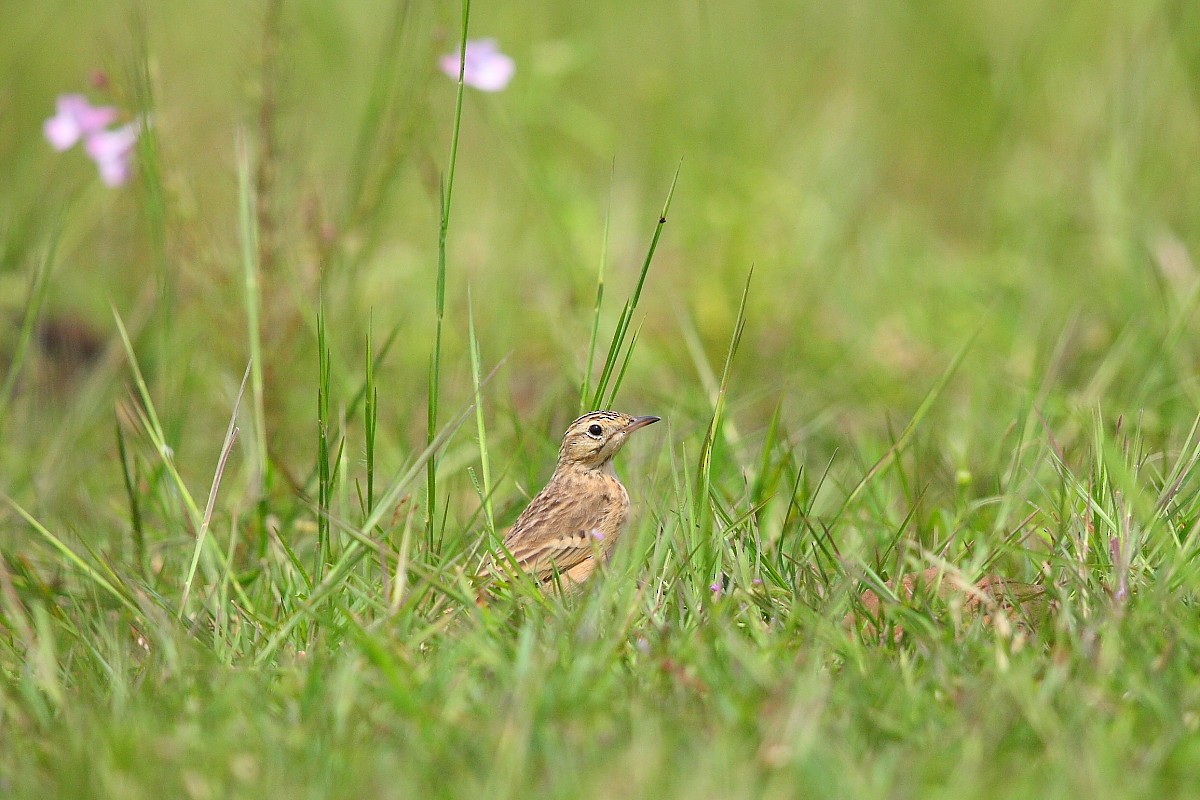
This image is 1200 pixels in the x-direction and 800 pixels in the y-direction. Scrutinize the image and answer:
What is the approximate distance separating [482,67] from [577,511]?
1470mm

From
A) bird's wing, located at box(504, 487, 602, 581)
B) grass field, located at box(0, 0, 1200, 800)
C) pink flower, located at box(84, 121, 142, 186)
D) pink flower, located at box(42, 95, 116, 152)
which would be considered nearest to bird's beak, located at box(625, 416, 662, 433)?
grass field, located at box(0, 0, 1200, 800)

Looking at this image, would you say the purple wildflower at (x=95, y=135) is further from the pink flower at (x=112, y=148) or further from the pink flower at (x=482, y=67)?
the pink flower at (x=482, y=67)

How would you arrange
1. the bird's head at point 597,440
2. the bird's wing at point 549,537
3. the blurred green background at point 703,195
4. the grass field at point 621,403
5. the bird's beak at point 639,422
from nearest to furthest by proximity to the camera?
1. the grass field at point 621,403
2. the bird's wing at point 549,537
3. the bird's head at point 597,440
4. the bird's beak at point 639,422
5. the blurred green background at point 703,195

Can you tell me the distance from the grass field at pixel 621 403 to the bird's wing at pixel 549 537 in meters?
0.13

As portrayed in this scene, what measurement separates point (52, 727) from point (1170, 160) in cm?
574

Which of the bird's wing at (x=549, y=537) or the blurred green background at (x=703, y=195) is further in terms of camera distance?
the blurred green background at (x=703, y=195)

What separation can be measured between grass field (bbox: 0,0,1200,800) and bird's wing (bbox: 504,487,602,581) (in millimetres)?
131

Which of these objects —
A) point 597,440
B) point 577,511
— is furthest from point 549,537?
point 597,440

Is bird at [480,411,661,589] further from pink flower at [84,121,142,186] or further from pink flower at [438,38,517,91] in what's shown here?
pink flower at [84,121,142,186]

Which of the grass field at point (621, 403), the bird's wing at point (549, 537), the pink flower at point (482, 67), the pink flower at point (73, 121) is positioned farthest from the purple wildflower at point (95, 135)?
the bird's wing at point (549, 537)

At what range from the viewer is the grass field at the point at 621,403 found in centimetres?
262

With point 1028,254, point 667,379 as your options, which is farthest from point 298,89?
point 1028,254

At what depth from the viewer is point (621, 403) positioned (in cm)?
573

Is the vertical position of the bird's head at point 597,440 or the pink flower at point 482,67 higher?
the pink flower at point 482,67
